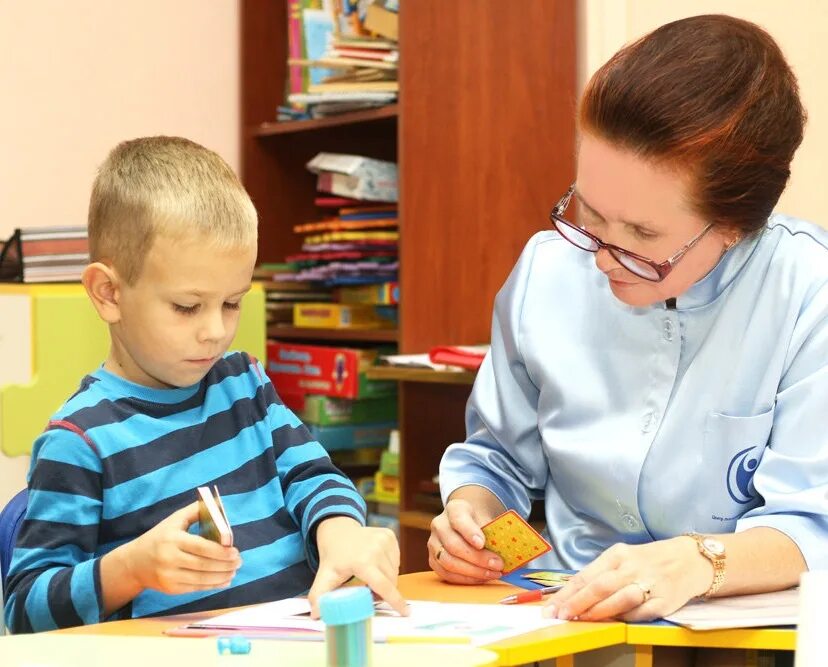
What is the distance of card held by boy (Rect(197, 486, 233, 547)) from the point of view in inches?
40.8

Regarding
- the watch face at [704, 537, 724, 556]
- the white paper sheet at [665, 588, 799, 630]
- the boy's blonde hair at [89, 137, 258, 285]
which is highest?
the boy's blonde hair at [89, 137, 258, 285]

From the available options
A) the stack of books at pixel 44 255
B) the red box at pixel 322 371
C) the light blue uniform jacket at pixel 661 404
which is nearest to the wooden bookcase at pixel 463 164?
the red box at pixel 322 371

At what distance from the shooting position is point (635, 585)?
113 cm

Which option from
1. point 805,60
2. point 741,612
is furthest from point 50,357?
point 805,60

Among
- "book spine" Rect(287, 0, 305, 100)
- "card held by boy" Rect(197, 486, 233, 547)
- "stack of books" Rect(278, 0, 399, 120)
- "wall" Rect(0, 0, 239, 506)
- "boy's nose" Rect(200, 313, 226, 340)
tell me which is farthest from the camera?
"book spine" Rect(287, 0, 305, 100)

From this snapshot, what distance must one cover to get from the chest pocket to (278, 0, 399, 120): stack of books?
61.9 inches

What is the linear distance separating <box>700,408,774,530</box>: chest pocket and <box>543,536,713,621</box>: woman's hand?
0.21 meters

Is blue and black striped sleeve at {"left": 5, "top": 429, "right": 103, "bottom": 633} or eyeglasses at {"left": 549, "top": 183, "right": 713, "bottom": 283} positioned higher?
eyeglasses at {"left": 549, "top": 183, "right": 713, "bottom": 283}

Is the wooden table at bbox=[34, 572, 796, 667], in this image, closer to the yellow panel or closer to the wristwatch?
the wristwatch

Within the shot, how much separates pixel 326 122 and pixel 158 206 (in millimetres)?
1709

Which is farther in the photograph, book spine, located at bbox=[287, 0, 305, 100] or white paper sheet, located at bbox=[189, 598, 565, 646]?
book spine, located at bbox=[287, 0, 305, 100]

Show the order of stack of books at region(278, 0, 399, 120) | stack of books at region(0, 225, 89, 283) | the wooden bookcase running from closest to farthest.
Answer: stack of books at region(0, 225, 89, 283), the wooden bookcase, stack of books at region(278, 0, 399, 120)

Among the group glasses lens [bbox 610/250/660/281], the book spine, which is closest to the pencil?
glasses lens [bbox 610/250/660/281]

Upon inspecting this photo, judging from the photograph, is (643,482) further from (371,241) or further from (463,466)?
(371,241)
